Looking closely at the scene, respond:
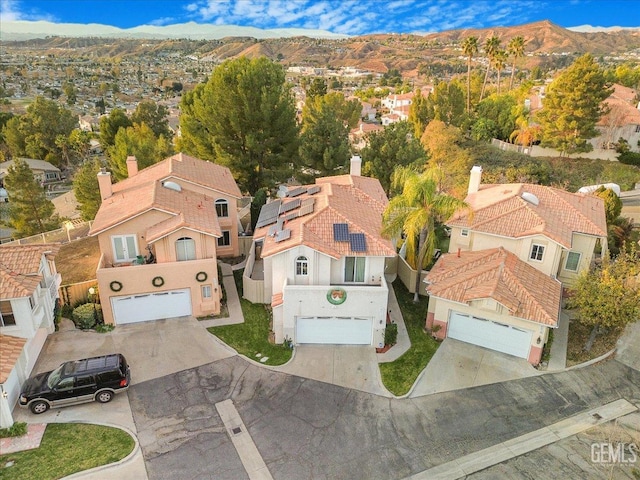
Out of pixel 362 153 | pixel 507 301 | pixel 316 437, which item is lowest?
pixel 316 437

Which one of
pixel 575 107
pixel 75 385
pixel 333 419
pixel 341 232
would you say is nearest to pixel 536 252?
pixel 341 232

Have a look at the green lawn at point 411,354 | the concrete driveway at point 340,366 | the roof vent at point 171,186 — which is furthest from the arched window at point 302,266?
the roof vent at point 171,186

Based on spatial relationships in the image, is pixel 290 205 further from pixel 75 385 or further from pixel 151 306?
pixel 75 385

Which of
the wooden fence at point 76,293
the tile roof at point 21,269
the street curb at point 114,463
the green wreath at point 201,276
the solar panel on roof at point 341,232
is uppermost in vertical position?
the solar panel on roof at point 341,232

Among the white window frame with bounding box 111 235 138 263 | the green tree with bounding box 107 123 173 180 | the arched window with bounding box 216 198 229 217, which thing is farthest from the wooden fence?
the green tree with bounding box 107 123 173 180

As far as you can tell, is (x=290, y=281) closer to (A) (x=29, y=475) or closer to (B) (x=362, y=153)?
(A) (x=29, y=475)

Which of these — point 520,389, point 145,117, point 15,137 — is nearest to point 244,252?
point 520,389

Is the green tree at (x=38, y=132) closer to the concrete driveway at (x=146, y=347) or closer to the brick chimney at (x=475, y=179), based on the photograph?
the concrete driveway at (x=146, y=347)

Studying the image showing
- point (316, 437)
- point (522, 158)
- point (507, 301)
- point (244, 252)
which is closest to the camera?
point (316, 437)
